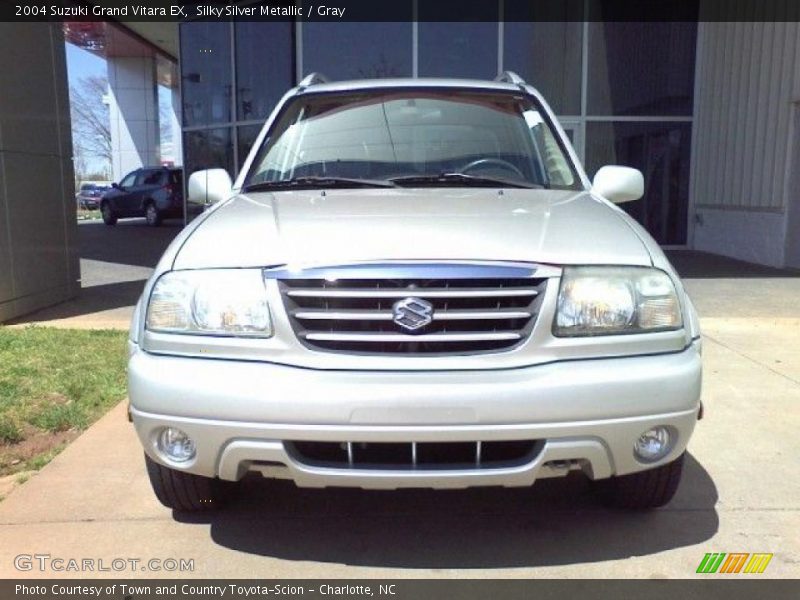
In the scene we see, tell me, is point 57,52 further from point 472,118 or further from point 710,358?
point 710,358

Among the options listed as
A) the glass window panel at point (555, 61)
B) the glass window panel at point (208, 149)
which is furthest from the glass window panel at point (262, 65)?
the glass window panel at point (555, 61)

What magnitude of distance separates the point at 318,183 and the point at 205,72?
1375cm

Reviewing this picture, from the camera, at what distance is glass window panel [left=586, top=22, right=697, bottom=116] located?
13703 millimetres

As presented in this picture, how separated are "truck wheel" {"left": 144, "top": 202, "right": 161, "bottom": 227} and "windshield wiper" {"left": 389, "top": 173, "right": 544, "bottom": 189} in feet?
66.6

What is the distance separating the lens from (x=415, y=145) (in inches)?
157

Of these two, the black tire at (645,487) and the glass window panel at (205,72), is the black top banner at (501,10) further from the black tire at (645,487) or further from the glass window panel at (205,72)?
the black tire at (645,487)

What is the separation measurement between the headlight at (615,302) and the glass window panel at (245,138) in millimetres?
12877

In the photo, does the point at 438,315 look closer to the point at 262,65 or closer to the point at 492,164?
the point at 492,164

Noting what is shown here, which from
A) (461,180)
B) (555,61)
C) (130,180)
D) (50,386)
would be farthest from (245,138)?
(461,180)

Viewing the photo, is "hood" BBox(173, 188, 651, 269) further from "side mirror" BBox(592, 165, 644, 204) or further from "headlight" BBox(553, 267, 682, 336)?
"side mirror" BBox(592, 165, 644, 204)

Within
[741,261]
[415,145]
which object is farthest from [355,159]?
[741,261]

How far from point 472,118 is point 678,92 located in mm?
11090

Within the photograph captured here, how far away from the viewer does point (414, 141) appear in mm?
3990

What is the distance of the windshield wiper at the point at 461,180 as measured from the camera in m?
3.61
